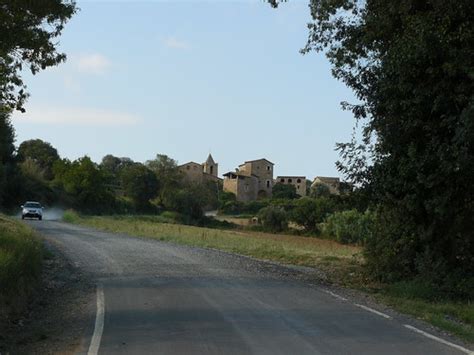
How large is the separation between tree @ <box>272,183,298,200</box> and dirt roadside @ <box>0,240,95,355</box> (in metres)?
107

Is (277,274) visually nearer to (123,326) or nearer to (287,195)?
(123,326)

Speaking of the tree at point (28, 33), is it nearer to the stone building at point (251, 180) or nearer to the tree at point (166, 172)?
the tree at point (166, 172)

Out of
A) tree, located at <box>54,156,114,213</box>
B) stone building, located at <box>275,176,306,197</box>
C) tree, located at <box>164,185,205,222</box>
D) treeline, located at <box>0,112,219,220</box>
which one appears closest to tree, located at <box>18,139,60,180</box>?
treeline, located at <box>0,112,219,220</box>

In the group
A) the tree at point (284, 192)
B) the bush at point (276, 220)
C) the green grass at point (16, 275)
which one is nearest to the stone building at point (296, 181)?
the tree at point (284, 192)

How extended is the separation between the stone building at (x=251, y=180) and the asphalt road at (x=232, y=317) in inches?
4452

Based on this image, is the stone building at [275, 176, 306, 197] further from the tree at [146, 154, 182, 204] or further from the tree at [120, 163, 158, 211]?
the tree at [120, 163, 158, 211]

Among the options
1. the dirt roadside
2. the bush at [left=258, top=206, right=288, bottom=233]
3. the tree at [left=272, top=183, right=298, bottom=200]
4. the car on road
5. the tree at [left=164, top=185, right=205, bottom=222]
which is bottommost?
the dirt roadside

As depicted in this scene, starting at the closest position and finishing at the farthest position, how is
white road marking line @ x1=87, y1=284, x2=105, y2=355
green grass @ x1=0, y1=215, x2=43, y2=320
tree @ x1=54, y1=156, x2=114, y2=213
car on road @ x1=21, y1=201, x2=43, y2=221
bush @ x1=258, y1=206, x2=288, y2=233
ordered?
white road marking line @ x1=87, y1=284, x2=105, y2=355, green grass @ x1=0, y1=215, x2=43, y2=320, car on road @ x1=21, y1=201, x2=43, y2=221, bush @ x1=258, y1=206, x2=288, y2=233, tree @ x1=54, y1=156, x2=114, y2=213

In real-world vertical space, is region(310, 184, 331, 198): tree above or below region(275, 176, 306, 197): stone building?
below

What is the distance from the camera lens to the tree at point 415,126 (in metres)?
12.8

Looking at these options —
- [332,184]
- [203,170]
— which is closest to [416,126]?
[332,184]

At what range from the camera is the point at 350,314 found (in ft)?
35.5

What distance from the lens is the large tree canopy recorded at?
42.1 ft

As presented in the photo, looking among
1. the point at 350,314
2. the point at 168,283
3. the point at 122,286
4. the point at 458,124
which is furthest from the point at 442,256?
the point at 122,286
